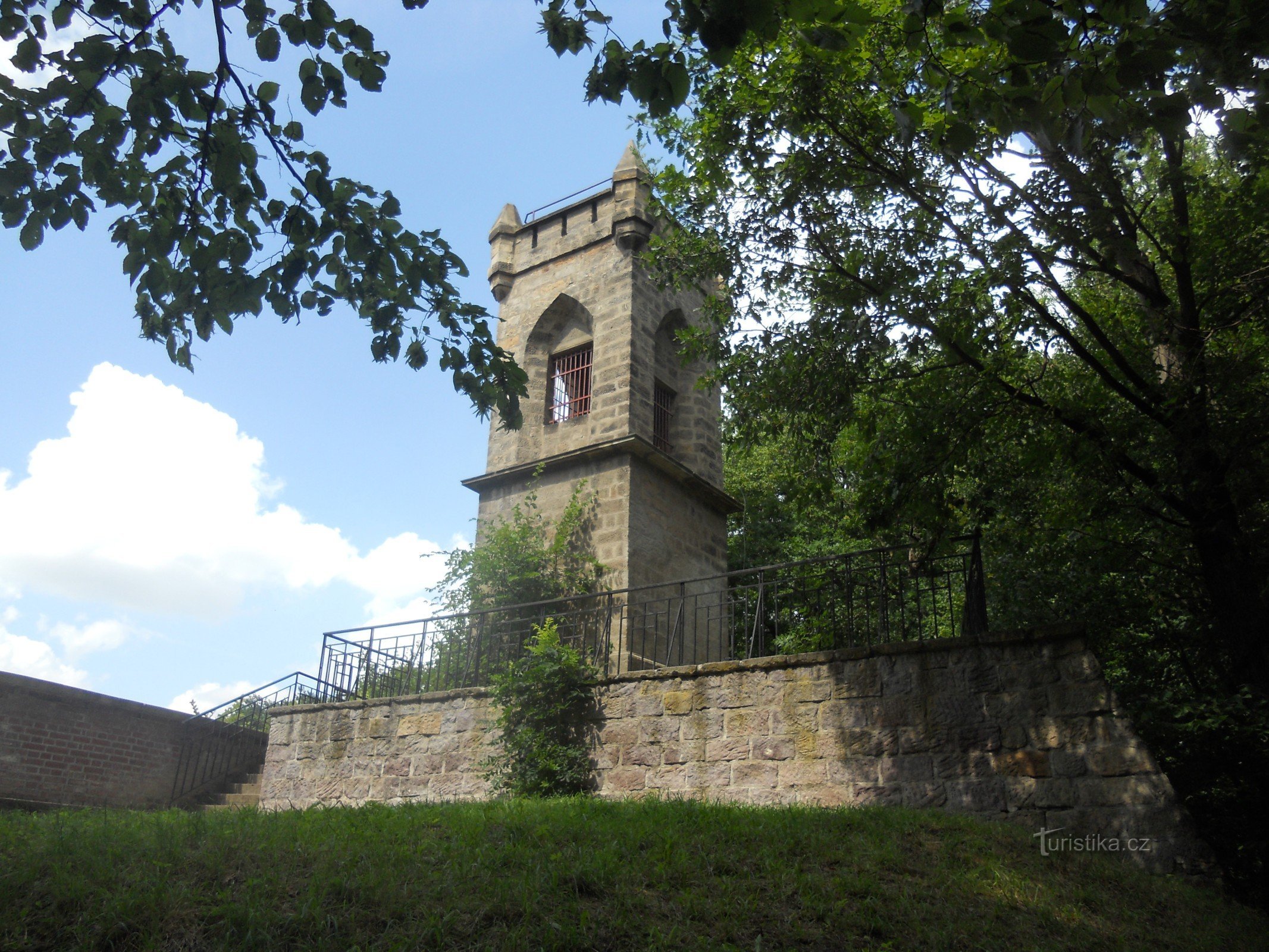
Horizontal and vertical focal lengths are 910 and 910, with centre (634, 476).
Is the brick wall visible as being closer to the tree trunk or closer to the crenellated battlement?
the crenellated battlement

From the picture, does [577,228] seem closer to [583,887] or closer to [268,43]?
[268,43]

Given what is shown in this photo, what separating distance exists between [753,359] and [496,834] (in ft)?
17.2

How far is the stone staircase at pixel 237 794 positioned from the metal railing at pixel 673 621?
2.07 meters

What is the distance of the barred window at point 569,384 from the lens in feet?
45.3

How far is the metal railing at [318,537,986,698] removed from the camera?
848 cm

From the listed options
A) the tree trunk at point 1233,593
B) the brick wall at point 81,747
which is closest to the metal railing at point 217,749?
the brick wall at point 81,747

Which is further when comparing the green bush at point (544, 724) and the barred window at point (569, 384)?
the barred window at point (569, 384)

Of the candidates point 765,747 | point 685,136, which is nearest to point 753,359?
point 685,136

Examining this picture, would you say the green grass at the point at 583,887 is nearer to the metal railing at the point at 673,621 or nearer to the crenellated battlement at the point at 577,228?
the metal railing at the point at 673,621

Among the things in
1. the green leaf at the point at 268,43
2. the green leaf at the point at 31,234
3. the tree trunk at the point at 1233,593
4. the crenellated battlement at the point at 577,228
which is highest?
the crenellated battlement at the point at 577,228

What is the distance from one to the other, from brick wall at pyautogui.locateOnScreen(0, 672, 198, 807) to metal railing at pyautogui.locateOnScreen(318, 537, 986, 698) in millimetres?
3499

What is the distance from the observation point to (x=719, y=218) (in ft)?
29.9

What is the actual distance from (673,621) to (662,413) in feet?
12.2

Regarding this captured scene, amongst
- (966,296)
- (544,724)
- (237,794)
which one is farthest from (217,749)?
(966,296)
